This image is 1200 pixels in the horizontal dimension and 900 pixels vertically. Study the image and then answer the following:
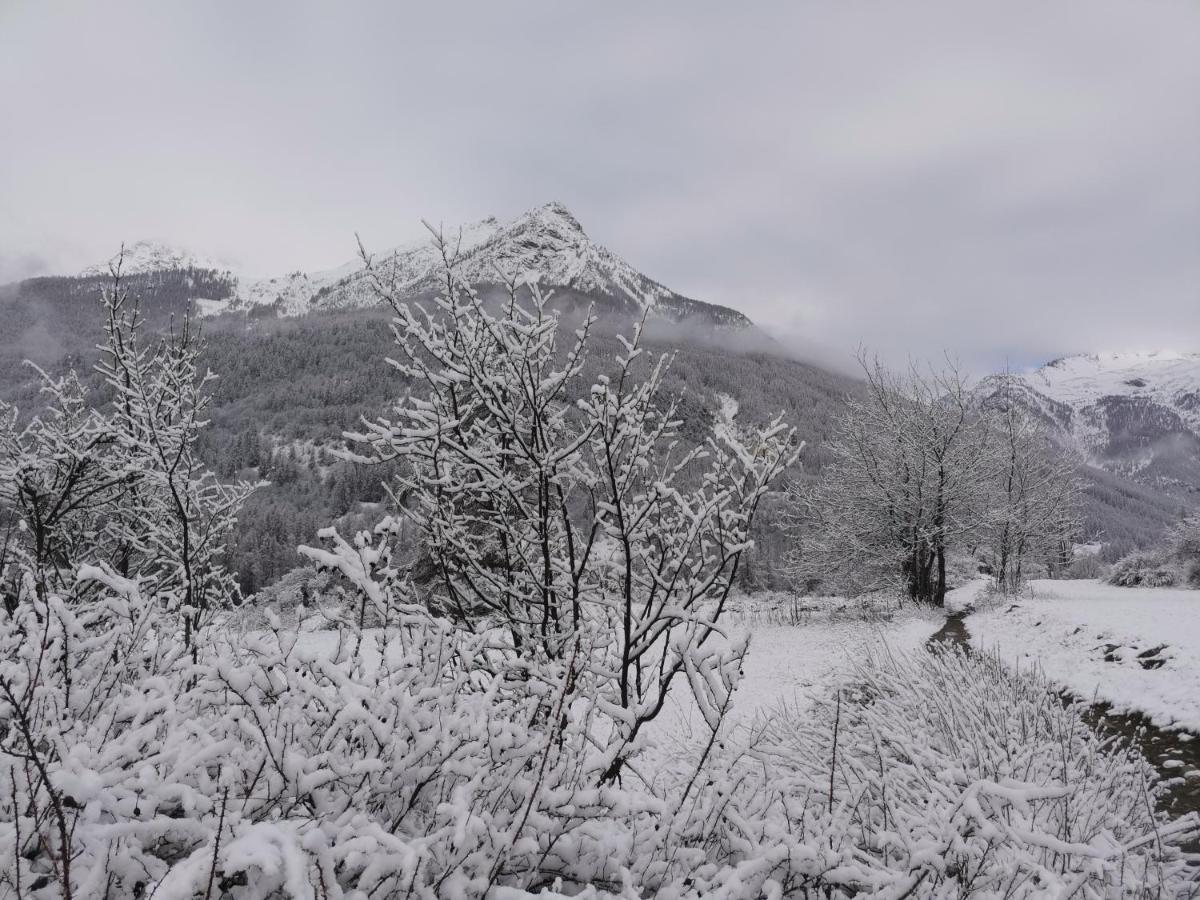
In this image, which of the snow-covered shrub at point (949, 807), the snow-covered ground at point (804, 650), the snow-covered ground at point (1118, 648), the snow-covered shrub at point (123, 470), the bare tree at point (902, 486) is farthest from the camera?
the bare tree at point (902, 486)

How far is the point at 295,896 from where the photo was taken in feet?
3.43

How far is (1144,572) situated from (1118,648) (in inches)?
673

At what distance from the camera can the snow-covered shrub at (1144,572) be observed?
20.4 m

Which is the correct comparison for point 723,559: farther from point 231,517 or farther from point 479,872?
point 231,517

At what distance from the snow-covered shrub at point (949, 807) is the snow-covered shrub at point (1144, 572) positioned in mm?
19948

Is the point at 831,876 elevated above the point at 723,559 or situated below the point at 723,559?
below

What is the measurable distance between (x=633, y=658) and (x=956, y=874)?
61.0 inches

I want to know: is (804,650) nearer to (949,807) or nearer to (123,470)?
(949,807)

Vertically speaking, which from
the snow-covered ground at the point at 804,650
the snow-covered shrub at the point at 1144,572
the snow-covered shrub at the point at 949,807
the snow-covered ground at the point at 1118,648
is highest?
the snow-covered shrub at the point at 949,807

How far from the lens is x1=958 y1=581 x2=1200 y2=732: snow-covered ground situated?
7188mm

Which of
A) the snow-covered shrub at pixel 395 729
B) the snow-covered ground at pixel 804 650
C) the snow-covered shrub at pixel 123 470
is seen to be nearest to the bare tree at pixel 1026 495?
the snow-covered ground at pixel 804 650

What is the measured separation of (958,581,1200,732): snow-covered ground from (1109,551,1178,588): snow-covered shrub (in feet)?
28.8

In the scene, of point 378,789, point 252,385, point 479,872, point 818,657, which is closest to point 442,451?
point 378,789

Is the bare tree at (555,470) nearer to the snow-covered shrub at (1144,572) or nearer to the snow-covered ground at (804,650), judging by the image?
the snow-covered ground at (804,650)
